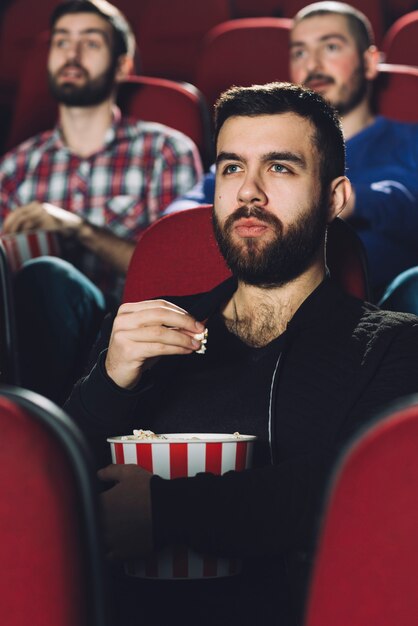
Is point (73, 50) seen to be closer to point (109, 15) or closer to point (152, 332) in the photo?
point (109, 15)

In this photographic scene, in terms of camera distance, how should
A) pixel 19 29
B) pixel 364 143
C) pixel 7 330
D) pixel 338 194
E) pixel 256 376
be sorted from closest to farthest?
pixel 256 376
pixel 338 194
pixel 7 330
pixel 364 143
pixel 19 29

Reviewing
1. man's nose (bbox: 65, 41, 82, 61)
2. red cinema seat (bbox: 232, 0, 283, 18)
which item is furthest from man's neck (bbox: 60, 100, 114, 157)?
red cinema seat (bbox: 232, 0, 283, 18)

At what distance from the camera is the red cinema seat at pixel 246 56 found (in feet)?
6.58

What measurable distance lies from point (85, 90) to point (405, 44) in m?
0.67

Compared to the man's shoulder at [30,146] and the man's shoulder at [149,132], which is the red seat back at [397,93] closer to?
the man's shoulder at [149,132]

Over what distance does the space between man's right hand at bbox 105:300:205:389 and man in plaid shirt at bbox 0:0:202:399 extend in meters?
0.65

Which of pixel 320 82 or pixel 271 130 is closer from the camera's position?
pixel 271 130

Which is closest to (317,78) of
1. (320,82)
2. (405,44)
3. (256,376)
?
(320,82)

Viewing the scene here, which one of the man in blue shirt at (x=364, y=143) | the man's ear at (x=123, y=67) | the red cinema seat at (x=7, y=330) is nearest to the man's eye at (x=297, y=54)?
the man in blue shirt at (x=364, y=143)

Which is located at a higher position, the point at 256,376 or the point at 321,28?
the point at 321,28

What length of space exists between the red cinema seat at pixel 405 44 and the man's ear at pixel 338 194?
46.7 inches

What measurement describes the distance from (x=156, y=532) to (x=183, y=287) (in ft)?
1.26

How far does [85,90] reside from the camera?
6.10 feet

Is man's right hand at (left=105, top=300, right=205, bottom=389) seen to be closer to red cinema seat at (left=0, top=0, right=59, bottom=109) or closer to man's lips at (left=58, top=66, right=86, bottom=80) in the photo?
man's lips at (left=58, top=66, right=86, bottom=80)
